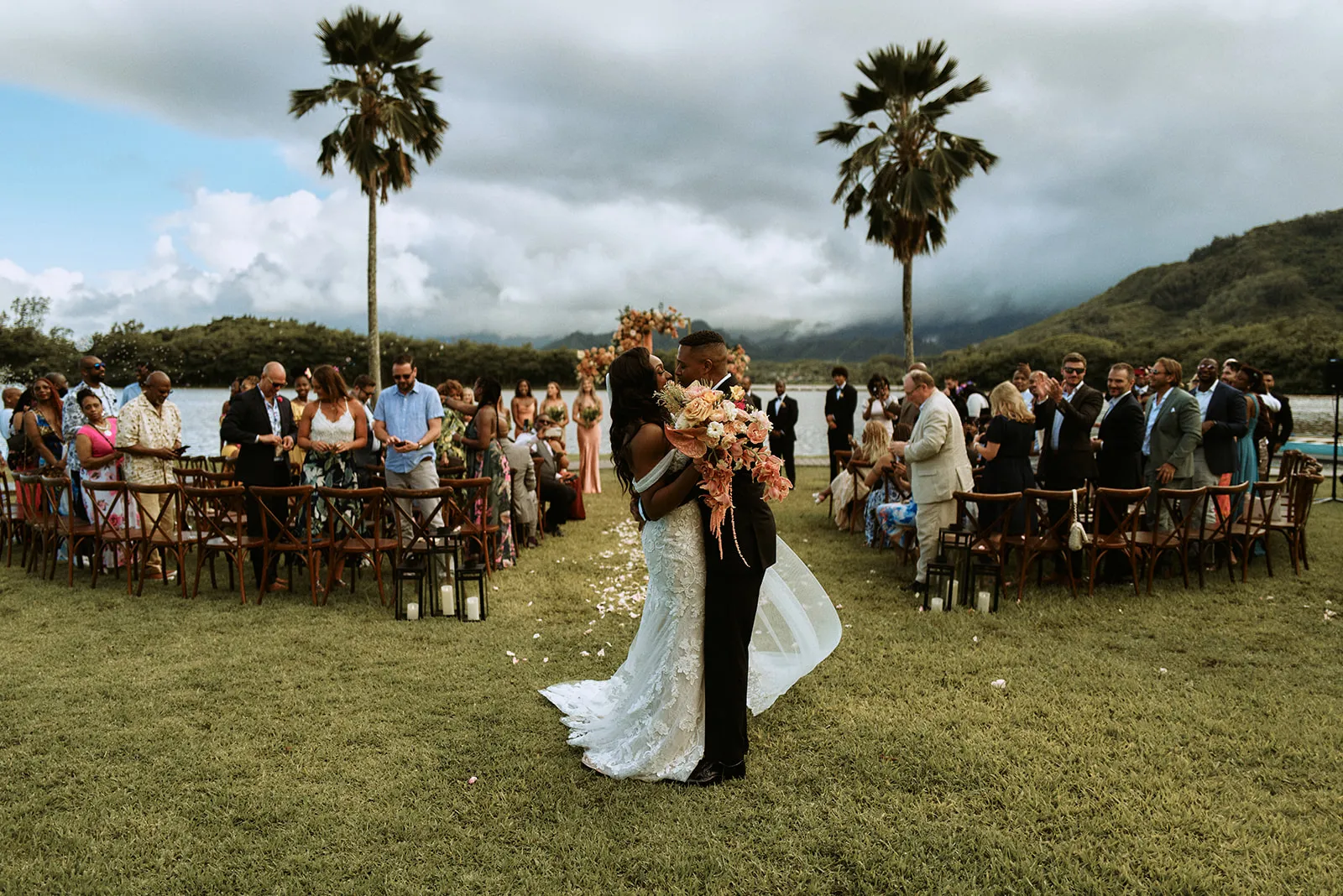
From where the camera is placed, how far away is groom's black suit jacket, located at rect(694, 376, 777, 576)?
145 inches

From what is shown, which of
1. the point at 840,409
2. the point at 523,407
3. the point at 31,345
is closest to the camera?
the point at 523,407

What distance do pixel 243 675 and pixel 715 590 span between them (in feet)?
11.3

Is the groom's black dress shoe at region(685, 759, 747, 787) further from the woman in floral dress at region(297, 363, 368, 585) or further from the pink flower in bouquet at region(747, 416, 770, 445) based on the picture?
the woman in floral dress at region(297, 363, 368, 585)

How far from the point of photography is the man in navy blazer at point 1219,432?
8.08m

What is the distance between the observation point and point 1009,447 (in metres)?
7.12

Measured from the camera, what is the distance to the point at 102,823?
3.38m

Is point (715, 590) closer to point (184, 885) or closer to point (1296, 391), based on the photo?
point (184, 885)

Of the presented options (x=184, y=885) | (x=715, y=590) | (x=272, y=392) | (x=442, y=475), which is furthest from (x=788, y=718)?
(x=272, y=392)

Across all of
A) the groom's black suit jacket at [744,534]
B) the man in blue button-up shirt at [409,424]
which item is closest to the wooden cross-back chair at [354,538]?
the man in blue button-up shirt at [409,424]

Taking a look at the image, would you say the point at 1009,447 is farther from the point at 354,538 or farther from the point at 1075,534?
the point at 354,538

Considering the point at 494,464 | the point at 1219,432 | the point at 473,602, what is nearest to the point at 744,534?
the point at 473,602

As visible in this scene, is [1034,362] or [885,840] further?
[1034,362]

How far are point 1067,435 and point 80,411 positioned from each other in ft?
32.7

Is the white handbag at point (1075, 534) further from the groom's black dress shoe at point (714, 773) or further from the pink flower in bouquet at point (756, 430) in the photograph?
the pink flower in bouquet at point (756, 430)
